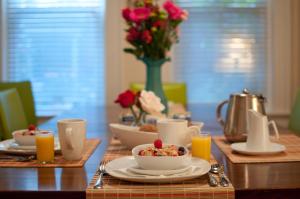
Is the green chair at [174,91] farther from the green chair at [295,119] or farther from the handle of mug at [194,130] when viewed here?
the handle of mug at [194,130]

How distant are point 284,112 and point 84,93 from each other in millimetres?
1626

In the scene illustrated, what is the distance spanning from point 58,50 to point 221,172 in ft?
9.49

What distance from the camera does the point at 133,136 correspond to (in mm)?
1588

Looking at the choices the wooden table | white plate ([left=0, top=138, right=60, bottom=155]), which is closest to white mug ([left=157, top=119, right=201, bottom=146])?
the wooden table

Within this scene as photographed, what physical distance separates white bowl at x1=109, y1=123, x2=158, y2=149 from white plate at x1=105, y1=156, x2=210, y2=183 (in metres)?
0.23

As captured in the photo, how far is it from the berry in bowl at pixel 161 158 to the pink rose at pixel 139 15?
3.38ft

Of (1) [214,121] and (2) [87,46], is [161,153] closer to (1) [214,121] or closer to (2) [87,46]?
(1) [214,121]

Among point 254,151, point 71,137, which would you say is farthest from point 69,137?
point 254,151

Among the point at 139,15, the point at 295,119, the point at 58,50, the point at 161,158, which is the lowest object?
the point at 295,119

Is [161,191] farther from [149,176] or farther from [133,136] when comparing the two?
[133,136]

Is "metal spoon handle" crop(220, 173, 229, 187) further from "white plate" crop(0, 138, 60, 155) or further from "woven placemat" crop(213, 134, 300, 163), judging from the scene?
"white plate" crop(0, 138, 60, 155)

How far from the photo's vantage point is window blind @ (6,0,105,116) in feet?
12.7

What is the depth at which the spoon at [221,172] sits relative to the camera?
114cm

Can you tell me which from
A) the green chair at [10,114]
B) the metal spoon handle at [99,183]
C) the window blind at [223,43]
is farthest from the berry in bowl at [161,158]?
the window blind at [223,43]
